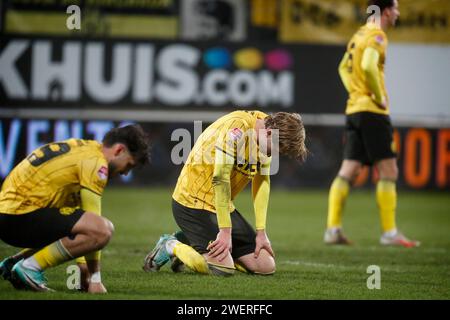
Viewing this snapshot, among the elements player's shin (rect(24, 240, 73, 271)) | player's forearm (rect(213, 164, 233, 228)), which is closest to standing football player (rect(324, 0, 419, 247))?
player's forearm (rect(213, 164, 233, 228))

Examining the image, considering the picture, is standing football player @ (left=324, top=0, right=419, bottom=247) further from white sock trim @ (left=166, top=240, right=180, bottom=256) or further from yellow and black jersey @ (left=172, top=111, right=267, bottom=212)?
white sock trim @ (left=166, top=240, right=180, bottom=256)

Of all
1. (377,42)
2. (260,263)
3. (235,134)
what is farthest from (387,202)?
(235,134)

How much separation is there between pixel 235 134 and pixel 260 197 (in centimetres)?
58

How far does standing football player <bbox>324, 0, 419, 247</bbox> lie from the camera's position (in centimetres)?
855

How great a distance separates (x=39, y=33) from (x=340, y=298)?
882cm

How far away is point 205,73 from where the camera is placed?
542 inches

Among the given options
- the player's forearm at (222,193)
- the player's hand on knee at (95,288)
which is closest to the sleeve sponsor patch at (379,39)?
the player's forearm at (222,193)

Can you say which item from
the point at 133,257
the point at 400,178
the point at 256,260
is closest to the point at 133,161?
the point at 256,260

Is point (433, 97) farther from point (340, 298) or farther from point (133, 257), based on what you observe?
point (340, 298)

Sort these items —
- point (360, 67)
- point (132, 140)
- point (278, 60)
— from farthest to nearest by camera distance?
point (278, 60) < point (360, 67) < point (132, 140)

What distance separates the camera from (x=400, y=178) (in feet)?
47.8

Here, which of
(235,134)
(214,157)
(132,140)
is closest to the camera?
(132,140)

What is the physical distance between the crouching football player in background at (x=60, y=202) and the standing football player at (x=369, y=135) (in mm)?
3593

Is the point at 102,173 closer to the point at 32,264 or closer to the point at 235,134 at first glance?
the point at 32,264
